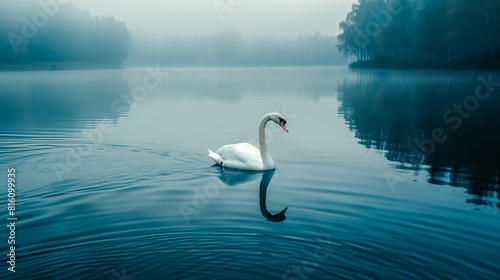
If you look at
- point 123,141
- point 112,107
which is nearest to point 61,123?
point 123,141

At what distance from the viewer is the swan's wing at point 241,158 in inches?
516

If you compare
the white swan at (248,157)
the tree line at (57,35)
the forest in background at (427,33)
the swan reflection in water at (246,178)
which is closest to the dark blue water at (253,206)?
the swan reflection in water at (246,178)

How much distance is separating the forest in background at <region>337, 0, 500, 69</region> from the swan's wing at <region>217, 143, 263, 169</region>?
68129mm

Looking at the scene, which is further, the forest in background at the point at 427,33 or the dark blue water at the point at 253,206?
the forest in background at the point at 427,33

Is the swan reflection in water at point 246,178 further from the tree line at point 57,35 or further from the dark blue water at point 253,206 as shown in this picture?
the tree line at point 57,35

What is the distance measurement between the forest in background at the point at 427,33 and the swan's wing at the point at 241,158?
68129mm

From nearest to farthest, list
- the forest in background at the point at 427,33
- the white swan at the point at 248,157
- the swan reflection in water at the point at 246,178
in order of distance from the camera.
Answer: the swan reflection in water at the point at 246,178 < the white swan at the point at 248,157 < the forest in background at the point at 427,33

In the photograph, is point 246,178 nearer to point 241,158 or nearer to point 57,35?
point 241,158

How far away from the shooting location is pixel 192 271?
6.37 meters

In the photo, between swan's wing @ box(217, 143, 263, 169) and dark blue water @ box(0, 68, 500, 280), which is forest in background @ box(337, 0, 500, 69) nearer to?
dark blue water @ box(0, 68, 500, 280)

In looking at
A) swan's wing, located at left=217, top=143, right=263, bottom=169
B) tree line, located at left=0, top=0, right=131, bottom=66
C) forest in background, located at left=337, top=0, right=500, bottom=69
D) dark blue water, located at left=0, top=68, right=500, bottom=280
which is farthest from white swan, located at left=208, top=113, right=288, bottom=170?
tree line, located at left=0, top=0, right=131, bottom=66

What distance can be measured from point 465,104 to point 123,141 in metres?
23.9

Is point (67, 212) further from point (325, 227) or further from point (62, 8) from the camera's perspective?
point (62, 8)

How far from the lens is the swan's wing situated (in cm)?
1311
